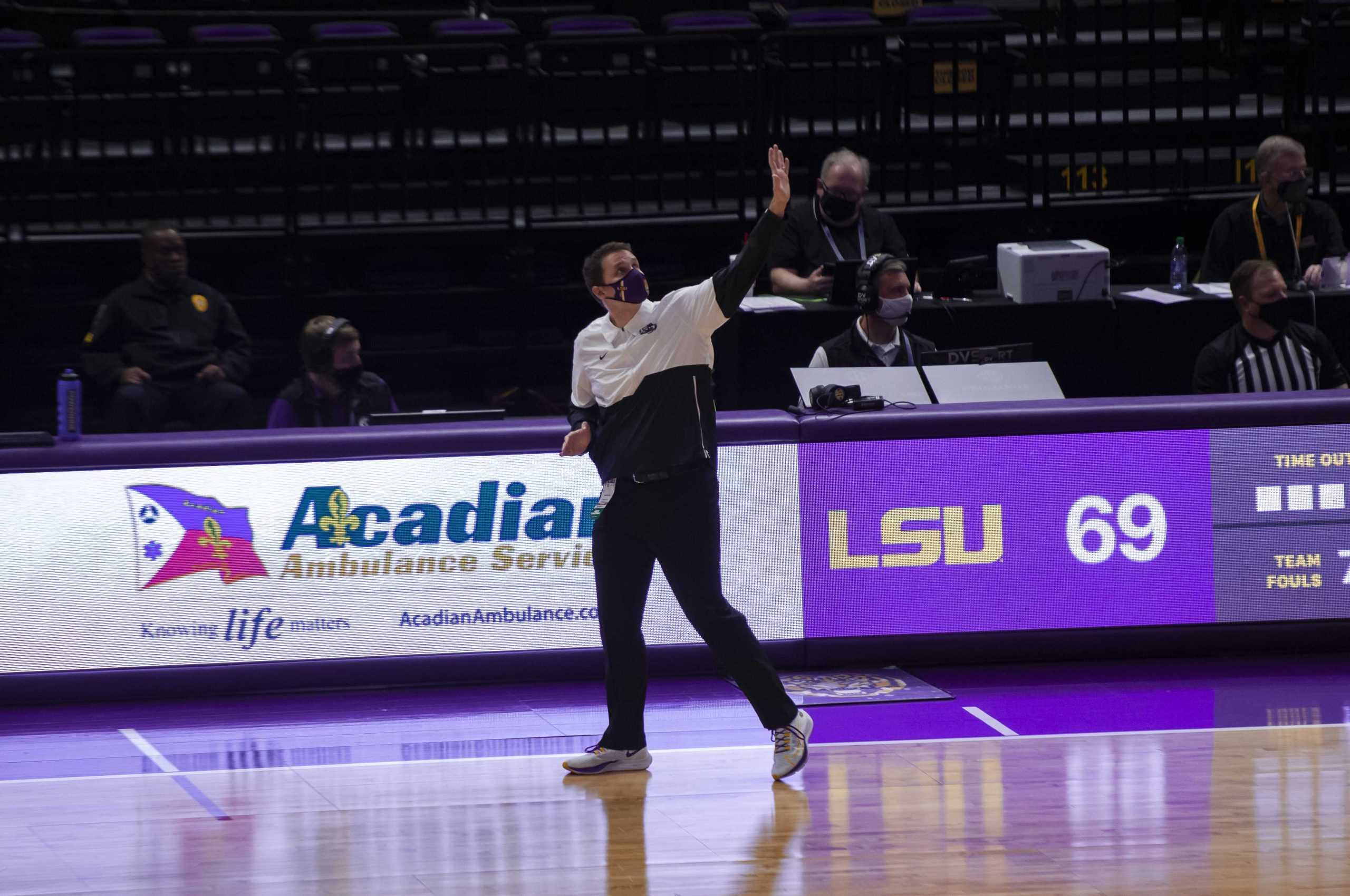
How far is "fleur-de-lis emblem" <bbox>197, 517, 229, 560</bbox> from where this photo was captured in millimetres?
7344

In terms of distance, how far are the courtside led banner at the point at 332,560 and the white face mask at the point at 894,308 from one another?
1.27 metres

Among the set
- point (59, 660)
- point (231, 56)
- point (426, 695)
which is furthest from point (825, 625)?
point (231, 56)

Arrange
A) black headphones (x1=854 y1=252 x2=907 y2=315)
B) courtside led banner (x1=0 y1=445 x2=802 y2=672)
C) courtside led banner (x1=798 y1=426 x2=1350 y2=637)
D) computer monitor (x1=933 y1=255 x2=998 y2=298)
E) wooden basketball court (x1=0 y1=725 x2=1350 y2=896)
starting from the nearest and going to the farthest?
wooden basketball court (x1=0 y1=725 x2=1350 y2=896), courtside led banner (x1=0 y1=445 x2=802 y2=672), courtside led banner (x1=798 y1=426 x2=1350 y2=637), black headphones (x1=854 y1=252 x2=907 y2=315), computer monitor (x1=933 y1=255 x2=998 y2=298)

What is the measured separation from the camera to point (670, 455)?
19.9 feet

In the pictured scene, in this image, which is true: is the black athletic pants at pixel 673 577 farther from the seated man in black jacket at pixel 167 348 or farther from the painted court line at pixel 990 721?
the seated man in black jacket at pixel 167 348

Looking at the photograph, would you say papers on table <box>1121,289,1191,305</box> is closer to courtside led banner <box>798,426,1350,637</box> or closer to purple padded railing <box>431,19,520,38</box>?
courtside led banner <box>798,426,1350,637</box>

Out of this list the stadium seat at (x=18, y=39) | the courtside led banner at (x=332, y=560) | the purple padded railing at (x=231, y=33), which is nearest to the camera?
the courtside led banner at (x=332, y=560)

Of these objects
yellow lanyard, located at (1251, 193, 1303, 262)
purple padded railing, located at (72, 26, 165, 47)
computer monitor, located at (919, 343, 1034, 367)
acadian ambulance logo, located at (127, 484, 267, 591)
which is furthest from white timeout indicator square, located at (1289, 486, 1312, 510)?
purple padded railing, located at (72, 26, 165, 47)

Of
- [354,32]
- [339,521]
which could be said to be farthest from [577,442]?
[354,32]

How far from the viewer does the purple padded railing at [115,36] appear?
476 inches

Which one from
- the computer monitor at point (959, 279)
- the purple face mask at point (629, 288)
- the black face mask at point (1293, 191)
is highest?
the black face mask at point (1293, 191)

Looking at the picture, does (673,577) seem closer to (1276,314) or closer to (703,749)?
(703,749)

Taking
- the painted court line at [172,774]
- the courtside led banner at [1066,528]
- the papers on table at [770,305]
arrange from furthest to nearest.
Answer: the papers on table at [770,305]
the courtside led banner at [1066,528]
the painted court line at [172,774]

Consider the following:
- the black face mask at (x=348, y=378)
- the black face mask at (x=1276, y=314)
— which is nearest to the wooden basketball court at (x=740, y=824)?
the black face mask at (x=348, y=378)
